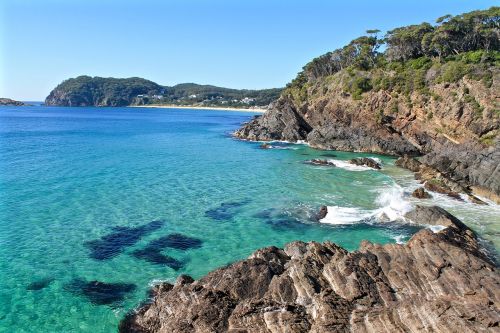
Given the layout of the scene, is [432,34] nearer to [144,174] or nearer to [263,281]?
[144,174]

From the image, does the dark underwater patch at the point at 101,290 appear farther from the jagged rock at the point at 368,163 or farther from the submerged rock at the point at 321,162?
the jagged rock at the point at 368,163

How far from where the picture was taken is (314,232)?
30094mm

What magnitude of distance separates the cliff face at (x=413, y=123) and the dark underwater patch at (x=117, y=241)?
34.6 meters

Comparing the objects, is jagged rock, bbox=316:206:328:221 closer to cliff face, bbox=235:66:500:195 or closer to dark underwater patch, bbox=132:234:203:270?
dark underwater patch, bbox=132:234:203:270

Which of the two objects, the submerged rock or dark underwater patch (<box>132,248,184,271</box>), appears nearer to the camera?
dark underwater patch (<box>132,248,184,271</box>)

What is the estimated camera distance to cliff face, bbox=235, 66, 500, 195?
50.3 meters

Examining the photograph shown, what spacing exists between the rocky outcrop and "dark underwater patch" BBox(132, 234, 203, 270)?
3.87 meters

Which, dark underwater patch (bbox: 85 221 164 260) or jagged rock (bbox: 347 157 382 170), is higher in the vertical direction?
jagged rock (bbox: 347 157 382 170)

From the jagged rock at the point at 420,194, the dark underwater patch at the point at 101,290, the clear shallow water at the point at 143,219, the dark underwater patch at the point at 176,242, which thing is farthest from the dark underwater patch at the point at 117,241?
the jagged rock at the point at 420,194

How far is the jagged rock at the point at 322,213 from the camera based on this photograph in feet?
108

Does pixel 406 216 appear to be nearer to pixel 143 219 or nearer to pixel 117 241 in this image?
pixel 143 219

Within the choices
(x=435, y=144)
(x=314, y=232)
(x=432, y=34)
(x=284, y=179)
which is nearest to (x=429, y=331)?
(x=314, y=232)

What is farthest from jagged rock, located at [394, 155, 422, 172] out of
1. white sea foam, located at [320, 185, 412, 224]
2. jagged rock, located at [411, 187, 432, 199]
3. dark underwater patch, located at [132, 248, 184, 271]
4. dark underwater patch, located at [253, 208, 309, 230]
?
dark underwater patch, located at [132, 248, 184, 271]

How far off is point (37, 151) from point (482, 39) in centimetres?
8758
